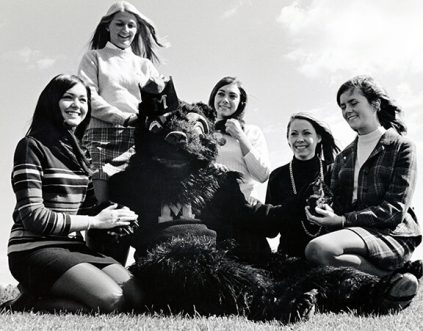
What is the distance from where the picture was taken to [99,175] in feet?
11.4

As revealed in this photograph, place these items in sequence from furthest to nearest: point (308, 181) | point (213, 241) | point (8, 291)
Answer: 1. point (8, 291)
2. point (308, 181)
3. point (213, 241)

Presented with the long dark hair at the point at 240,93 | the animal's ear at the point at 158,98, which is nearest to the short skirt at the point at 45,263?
the animal's ear at the point at 158,98

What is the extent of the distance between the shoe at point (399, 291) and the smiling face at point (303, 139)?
1.40m

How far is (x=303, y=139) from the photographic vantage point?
392cm

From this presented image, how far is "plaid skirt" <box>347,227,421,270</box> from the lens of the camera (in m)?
3.20

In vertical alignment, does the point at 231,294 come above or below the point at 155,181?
below

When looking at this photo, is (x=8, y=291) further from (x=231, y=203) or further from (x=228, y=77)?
(x=228, y=77)

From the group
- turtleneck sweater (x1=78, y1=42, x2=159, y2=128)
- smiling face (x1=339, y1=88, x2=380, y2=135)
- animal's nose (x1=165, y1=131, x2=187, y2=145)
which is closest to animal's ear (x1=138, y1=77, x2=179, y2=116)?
animal's nose (x1=165, y1=131, x2=187, y2=145)

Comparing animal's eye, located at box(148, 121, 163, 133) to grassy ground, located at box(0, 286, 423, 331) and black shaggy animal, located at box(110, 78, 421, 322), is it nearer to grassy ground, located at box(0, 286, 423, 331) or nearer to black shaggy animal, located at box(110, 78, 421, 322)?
black shaggy animal, located at box(110, 78, 421, 322)

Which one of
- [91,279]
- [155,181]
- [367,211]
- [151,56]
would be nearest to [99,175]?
[155,181]

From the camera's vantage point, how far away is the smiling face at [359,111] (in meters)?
3.55

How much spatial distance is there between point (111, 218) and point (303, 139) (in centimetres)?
166

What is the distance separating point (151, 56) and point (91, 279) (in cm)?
228

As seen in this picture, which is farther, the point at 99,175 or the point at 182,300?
the point at 99,175
